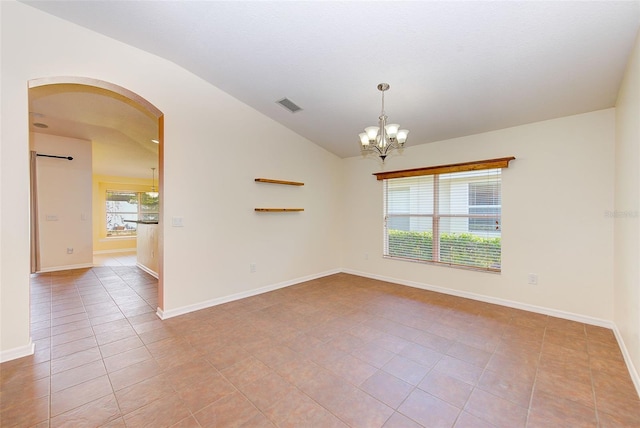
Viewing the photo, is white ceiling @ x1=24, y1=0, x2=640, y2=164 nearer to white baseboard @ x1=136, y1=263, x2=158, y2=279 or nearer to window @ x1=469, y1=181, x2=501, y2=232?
window @ x1=469, y1=181, x2=501, y2=232

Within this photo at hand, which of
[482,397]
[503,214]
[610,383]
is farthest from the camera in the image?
[503,214]

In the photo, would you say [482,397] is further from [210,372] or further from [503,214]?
[503,214]

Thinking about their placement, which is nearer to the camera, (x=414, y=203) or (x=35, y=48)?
(x=35, y=48)

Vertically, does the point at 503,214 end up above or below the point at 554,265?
above

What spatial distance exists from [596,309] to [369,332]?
103 inches

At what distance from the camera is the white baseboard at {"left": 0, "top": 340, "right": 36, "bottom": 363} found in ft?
7.35

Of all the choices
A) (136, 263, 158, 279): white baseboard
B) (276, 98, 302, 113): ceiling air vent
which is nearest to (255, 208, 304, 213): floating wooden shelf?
(276, 98, 302, 113): ceiling air vent

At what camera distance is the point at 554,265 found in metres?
3.28

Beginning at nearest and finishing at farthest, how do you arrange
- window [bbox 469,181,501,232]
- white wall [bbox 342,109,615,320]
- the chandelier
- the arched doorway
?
the chandelier, white wall [bbox 342,109,615,320], the arched doorway, window [bbox 469,181,501,232]

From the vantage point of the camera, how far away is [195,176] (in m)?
3.46

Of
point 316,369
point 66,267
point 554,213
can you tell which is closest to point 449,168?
point 554,213

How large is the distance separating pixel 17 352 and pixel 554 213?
18.5 ft

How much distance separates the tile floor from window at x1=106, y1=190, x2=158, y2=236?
5.90 m

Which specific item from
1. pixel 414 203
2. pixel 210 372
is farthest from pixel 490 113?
pixel 210 372
